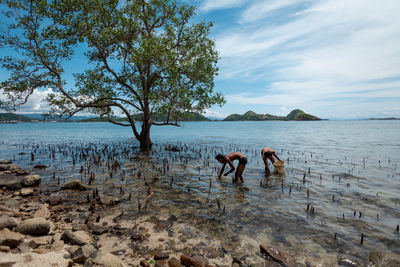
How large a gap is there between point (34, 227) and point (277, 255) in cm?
678

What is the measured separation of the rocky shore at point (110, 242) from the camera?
4582 mm

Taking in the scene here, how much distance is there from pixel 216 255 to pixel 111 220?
400 centimetres

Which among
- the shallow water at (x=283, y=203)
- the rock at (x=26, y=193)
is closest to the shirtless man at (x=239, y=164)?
the shallow water at (x=283, y=203)

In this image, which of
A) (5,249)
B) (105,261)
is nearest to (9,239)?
(5,249)

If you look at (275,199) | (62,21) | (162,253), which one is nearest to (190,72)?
(62,21)

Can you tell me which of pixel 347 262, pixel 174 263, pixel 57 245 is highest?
pixel 57 245

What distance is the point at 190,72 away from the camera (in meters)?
20.6

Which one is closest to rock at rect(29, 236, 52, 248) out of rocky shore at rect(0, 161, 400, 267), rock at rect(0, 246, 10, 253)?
rocky shore at rect(0, 161, 400, 267)

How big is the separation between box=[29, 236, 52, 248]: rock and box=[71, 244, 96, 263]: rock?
1.09 metres

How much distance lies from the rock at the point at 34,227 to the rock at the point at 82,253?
1636 millimetres

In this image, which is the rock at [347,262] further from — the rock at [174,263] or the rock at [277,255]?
the rock at [174,263]

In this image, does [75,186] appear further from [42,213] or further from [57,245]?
[57,245]

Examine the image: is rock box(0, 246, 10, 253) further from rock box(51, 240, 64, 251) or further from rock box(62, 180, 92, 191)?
rock box(62, 180, 92, 191)

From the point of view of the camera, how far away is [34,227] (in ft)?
18.2
